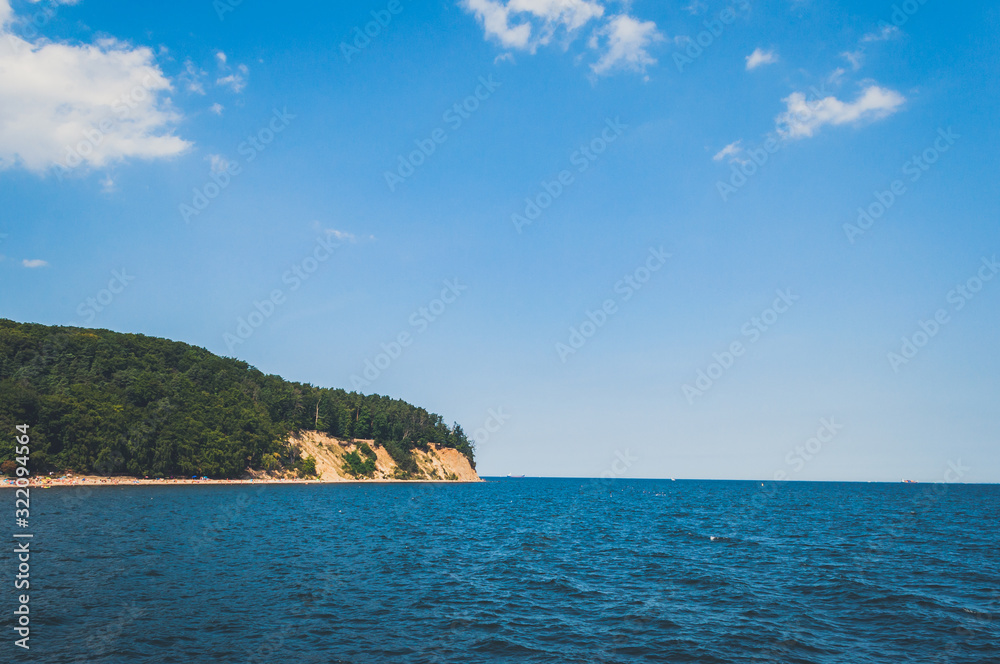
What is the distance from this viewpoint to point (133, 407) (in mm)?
126312

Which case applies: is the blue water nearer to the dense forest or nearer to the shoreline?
the shoreline

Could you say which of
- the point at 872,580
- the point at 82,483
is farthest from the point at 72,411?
the point at 872,580

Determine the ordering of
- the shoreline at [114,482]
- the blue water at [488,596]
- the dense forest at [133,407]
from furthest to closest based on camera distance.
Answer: the dense forest at [133,407] < the shoreline at [114,482] < the blue water at [488,596]

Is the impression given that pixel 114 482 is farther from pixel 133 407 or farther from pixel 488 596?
pixel 488 596

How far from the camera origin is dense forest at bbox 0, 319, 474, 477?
109 meters

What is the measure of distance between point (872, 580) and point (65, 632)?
43589 millimetres

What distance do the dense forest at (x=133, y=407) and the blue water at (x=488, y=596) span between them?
6919 cm

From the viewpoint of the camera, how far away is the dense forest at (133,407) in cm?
10862

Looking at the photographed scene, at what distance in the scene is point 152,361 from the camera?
155625 millimetres

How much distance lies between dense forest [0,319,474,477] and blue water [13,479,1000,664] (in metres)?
69.2

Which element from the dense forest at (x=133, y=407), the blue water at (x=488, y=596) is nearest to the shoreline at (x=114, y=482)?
the dense forest at (x=133, y=407)

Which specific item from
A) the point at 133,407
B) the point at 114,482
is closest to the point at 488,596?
the point at 114,482

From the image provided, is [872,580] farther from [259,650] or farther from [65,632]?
[65,632]

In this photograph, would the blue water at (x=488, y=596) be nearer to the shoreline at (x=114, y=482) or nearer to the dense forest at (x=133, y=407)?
the shoreline at (x=114, y=482)
